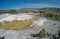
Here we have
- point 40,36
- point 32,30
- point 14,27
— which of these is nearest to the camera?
point 40,36

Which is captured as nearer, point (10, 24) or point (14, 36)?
point (14, 36)

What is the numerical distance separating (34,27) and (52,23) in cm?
178

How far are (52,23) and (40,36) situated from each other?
2792mm

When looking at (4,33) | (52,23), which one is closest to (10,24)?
(4,33)

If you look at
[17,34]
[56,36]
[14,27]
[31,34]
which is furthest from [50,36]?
[14,27]

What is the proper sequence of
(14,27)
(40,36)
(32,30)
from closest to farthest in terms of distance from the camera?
(40,36) < (32,30) < (14,27)

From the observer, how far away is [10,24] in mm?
13891

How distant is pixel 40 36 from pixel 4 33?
2824 mm

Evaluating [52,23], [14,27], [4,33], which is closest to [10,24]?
[14,27]

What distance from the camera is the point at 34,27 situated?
12.8 m

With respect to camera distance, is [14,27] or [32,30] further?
[14,27]

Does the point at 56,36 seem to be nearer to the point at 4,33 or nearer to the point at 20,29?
the point at 20,29

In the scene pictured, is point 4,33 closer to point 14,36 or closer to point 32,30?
point 14,36

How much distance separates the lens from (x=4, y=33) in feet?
38.9
